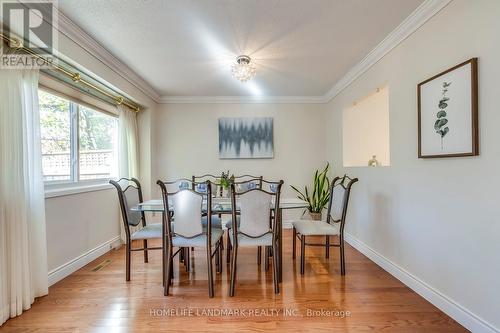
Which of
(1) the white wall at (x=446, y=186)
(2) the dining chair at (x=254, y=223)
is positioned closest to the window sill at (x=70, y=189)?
(2) the dining chair at (x=254, y=223)

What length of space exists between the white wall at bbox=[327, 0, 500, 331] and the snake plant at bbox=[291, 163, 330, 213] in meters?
1.17

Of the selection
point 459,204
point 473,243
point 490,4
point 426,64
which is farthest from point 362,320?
point 490,4

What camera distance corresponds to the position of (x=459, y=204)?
1.78 metres

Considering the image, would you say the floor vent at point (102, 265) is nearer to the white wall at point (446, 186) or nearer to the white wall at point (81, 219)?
the white wall at point (81, 219)

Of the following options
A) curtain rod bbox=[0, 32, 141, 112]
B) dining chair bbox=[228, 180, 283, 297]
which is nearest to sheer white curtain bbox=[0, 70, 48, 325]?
curtain rod bbox=[0, 32, 141, 112]

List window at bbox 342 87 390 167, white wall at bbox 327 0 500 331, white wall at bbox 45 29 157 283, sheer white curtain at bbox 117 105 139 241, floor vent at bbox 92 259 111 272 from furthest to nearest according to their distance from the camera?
sheer white curtain at bbox 117 105 139 241 → window at bbox 342 87 390 167 → floor vent at bbox 92 259 111 272 → white wall at bbox 45 29 157 283 → white wall at bbox 327 0 500 331

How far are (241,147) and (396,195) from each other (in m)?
2.67

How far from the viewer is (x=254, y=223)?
7.32 feet

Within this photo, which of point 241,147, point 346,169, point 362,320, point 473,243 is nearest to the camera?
point 473,243

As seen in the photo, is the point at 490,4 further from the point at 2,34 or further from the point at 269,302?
the point at 2,34

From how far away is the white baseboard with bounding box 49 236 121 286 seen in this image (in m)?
2.46

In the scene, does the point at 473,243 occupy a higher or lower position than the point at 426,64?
lower

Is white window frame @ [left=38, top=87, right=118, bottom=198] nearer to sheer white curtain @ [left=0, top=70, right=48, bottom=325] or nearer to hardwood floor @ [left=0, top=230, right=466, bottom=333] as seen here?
sheer white curtain @ [left=0, top=70, right=48, bottom=325]

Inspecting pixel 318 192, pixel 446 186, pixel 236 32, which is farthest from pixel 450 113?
pixel 318 192
